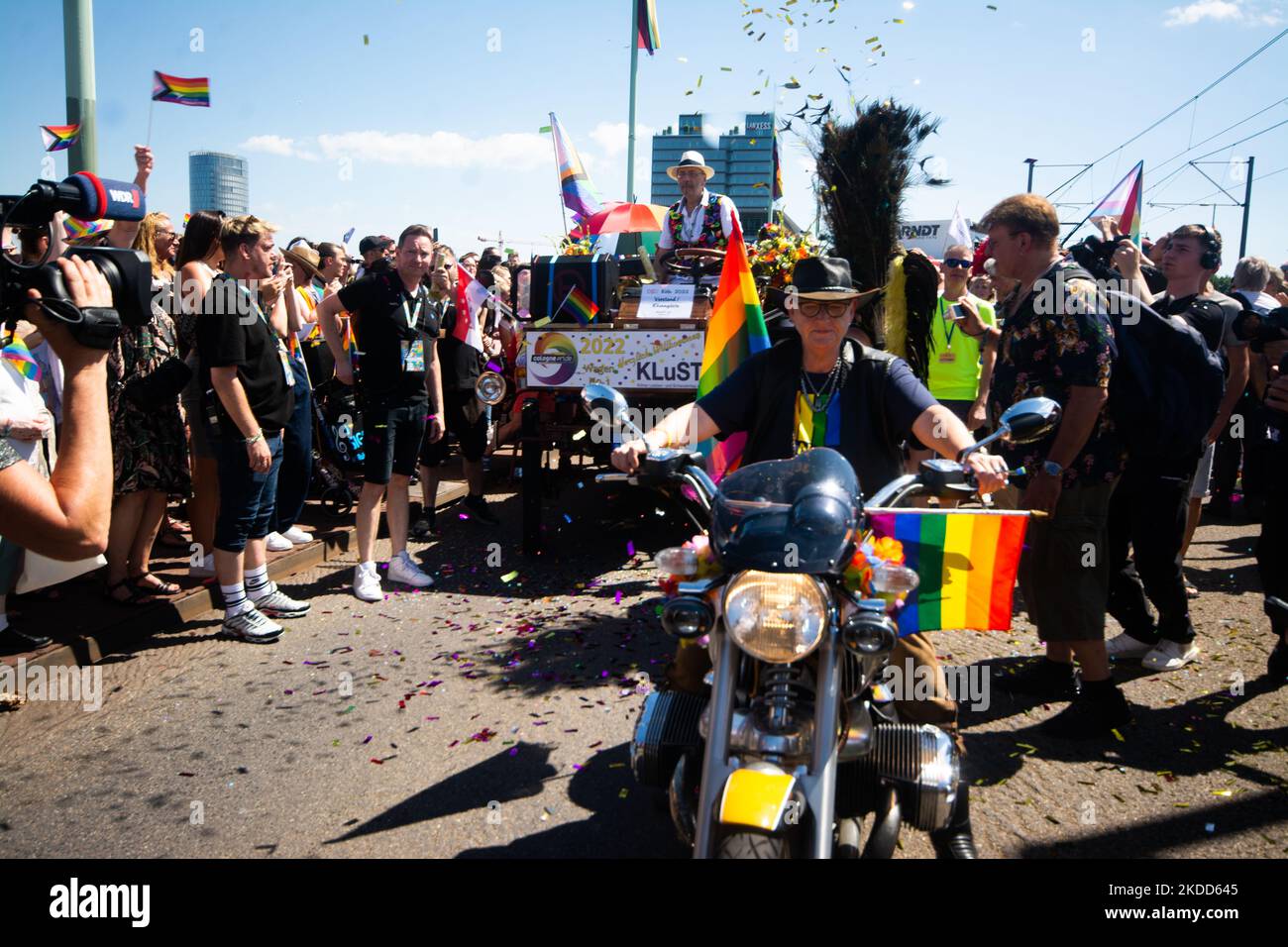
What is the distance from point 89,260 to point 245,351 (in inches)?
116

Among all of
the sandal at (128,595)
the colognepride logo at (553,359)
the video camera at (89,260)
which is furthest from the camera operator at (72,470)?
the colognepride logo at (553,359)

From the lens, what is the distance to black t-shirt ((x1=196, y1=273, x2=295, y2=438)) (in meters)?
4.77

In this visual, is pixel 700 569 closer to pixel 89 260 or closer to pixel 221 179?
pixel 89 260

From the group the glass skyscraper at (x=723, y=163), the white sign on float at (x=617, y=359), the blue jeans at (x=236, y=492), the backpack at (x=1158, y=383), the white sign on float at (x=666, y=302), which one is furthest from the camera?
the glass skyscraper at (x=723, y=163)

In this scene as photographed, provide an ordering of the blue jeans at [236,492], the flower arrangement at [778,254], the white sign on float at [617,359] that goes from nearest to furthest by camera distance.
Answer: the blue jeans at [236,492] < the white sign on float at [617,359] < the flower arrangement at [778,254]

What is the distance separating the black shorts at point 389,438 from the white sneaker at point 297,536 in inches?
54.2

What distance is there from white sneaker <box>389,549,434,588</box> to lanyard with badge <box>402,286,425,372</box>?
1.30 meters

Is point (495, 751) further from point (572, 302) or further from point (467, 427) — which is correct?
point (467, 427)

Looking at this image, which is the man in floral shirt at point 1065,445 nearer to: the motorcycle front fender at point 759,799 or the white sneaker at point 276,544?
the motorcycle front fender at point 759,799

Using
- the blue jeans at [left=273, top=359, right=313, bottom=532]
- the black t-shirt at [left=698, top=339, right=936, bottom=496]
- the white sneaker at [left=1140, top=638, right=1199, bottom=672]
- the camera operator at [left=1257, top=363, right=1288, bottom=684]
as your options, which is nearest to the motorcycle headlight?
the black t-shirt at [left=698, top=339, right=936, bottom=496]

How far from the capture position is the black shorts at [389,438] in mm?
5789

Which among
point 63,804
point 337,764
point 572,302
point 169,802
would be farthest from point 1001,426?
point 572,302

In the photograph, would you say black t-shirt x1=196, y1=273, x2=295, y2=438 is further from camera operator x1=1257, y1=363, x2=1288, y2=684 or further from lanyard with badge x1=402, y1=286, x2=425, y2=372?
camera operator x1=1257, y1=363, x2=1288, y2=684
